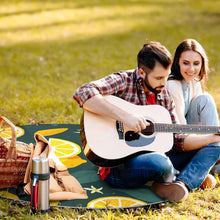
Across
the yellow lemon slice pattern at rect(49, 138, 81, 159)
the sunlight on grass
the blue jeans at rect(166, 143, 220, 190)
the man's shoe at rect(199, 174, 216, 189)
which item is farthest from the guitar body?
the sunlight on grass

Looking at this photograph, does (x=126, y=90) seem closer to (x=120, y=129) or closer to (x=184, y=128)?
(x=120, y=129)

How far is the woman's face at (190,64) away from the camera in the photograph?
3.46m

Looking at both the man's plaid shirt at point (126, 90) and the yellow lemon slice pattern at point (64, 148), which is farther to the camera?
the yellow lemon slice pattern at point (64, 148)

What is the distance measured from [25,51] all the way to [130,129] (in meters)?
5.05

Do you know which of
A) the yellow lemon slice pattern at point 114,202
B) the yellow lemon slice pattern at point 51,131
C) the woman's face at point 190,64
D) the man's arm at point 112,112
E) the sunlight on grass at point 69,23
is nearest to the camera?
the yellow lemon slice pattern at point 114,202

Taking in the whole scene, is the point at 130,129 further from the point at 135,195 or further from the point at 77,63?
the point at 77,63

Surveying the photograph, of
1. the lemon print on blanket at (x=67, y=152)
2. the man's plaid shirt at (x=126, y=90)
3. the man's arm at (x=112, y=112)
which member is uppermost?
the man's plaid shirt at (x=126, y=90)

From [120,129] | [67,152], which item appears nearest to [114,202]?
[120,129]

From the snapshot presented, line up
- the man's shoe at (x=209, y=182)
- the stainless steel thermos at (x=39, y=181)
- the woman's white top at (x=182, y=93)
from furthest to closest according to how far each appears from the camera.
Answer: the woman's white top at (x=182, y=93) < the man's shoe at (x=209, y=182) < the stainless steel thermos at (x=39, y=181)

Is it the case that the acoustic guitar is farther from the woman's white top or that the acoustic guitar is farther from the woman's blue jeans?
the woman's white top

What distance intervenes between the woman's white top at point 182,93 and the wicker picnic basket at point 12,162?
4.32 ft

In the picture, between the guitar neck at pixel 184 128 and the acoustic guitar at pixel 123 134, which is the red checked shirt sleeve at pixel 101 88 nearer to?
the acoustic guitar at pixel 123 134

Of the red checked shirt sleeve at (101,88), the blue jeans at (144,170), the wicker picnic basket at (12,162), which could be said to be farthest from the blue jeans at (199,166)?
the wicker picnic basket at (12,162)

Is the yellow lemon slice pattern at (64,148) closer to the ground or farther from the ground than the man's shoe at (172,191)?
farther from the ground
